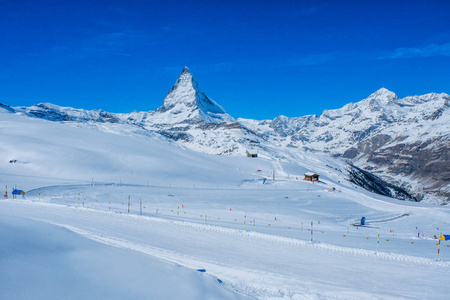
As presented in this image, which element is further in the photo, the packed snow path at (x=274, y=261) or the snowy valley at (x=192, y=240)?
the packed snow path at (x=274, y=261)

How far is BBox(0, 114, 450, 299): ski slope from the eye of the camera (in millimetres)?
8172

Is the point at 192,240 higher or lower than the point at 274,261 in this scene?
higher

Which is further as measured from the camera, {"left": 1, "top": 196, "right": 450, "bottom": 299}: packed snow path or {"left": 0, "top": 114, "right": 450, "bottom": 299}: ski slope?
{"left": 1, "top": 196, "right": 450, "bottom": 299}: packed snow path

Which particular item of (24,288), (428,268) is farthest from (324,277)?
(24,288)

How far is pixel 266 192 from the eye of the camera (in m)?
60.8

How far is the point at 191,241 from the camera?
2091 centimetres

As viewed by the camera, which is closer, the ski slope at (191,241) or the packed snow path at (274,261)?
the ski slope at (191,241)

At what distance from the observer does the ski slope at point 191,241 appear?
8172 mm

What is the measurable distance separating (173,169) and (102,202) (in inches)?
1144

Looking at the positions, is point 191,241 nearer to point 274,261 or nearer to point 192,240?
point 192,240

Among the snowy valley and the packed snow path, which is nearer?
the snowy valley

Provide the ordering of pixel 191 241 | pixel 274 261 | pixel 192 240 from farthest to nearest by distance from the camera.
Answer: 1. pixel 192 240
2. pixel 191 241
3. pixel 274 261

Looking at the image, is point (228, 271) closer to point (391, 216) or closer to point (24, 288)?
point (24, 288)

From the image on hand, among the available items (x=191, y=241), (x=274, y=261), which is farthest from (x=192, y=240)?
(x=274, y=261)
